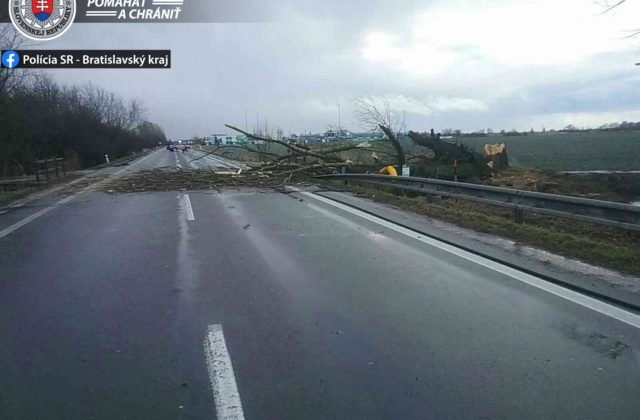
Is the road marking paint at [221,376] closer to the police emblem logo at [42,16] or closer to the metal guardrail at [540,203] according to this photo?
the metal guardrail at [540,203]

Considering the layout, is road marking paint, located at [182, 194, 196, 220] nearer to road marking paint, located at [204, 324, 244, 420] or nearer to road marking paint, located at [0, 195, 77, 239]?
road marking paint, located at [0, 195, 77, 239]

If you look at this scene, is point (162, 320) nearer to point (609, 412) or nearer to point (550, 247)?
point (609, 412)

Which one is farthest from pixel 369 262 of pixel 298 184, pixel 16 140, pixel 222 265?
pixel 16 140

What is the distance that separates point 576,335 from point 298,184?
18116mm

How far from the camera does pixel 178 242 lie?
9523mm

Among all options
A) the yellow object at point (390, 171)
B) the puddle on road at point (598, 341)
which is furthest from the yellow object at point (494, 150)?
the puddle on road at point (598, 341)

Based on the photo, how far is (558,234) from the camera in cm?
952

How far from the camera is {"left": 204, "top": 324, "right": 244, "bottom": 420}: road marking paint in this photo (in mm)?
3566

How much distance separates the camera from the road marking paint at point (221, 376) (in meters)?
3.57

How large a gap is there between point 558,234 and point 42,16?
17910 mm

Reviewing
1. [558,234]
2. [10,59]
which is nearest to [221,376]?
[558,234]

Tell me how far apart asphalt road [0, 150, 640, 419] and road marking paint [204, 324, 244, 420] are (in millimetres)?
20

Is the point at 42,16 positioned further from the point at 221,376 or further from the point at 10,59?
the point at 221,376

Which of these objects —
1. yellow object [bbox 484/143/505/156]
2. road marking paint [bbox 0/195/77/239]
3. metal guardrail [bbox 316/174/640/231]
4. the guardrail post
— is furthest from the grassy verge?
yellow object [bbox 484/143/505/156]
